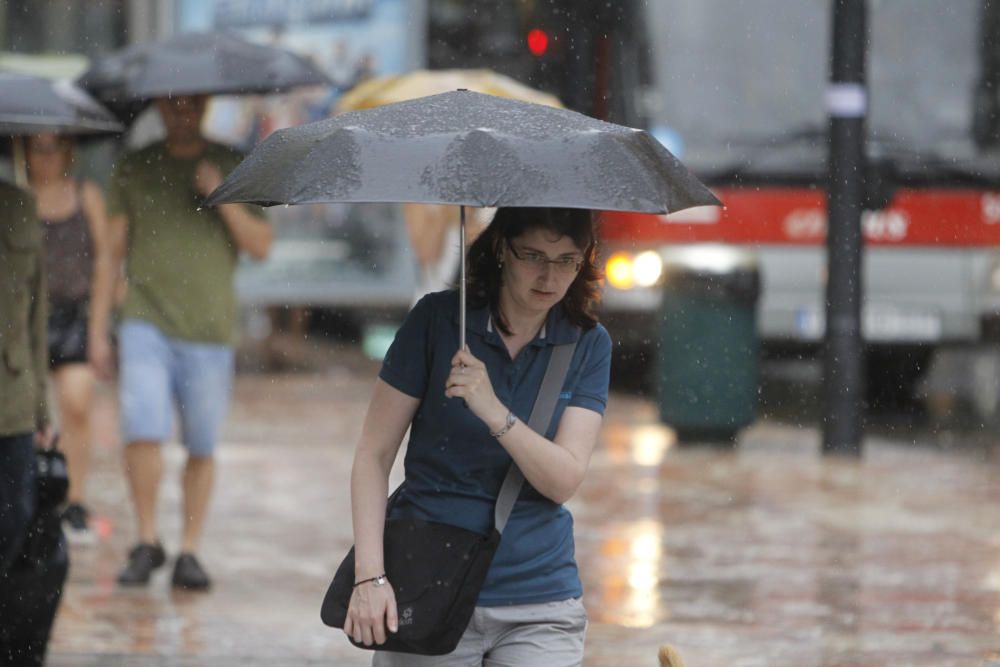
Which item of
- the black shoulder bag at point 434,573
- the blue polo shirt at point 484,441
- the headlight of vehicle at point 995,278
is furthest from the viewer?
the headlight of vehicle at point 995,278

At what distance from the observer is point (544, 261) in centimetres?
375

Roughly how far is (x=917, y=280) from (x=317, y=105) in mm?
5027

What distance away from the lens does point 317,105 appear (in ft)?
51.0

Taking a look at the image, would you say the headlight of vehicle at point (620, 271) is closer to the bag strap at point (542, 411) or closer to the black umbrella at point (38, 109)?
the black umbrella at point (38, 109)

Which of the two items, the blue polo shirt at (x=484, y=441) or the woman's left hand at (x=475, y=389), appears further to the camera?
the blue polo shirt at (x=484, y=441)

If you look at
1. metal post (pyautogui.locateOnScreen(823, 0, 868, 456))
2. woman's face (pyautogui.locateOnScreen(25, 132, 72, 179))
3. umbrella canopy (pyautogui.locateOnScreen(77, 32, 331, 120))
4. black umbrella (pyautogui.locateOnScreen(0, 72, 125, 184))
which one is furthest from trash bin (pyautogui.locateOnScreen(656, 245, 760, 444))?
black umbrella (pyautogui.locateOnScreen(0, 72, 125, 184))

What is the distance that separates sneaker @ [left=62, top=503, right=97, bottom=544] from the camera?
27.3ft

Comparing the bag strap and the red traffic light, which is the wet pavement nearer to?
the bag strap

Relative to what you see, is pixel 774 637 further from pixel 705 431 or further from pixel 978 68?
pixel 978 68

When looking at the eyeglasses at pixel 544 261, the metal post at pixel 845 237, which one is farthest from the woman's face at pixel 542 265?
the metal post at pixel 845 237

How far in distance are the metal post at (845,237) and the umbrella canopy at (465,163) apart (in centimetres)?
788

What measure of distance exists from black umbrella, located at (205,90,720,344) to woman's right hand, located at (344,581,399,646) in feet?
1.97

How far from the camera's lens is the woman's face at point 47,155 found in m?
8.17

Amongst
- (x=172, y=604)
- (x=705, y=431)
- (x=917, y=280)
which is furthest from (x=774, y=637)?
(x=917, y=280)
